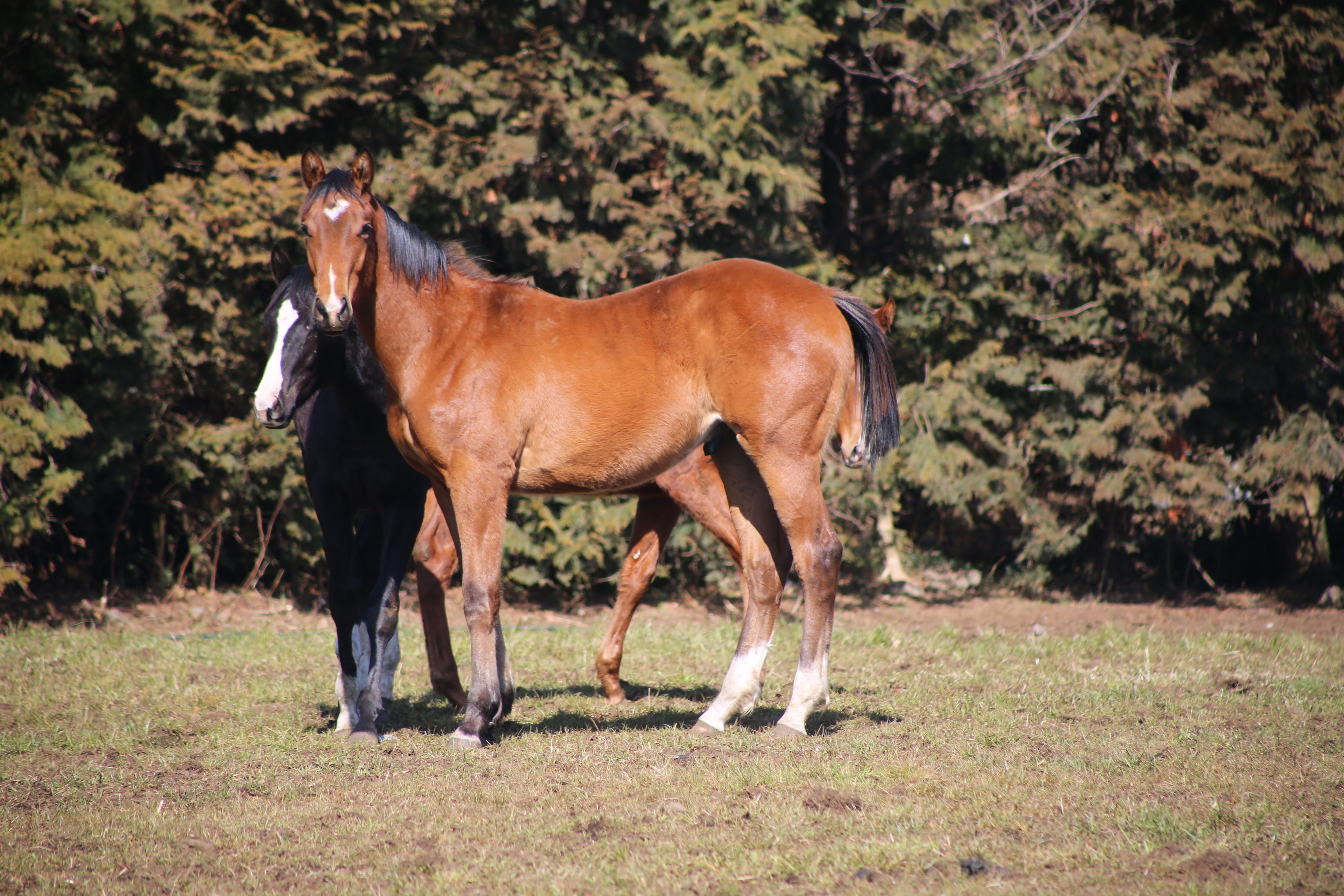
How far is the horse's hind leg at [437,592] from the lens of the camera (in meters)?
5.96

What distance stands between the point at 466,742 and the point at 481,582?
0.76 m

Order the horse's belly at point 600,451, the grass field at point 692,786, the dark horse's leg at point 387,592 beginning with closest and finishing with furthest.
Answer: the grass field at point 692,786
the horse's belly at point 600,451
the dark horse's leg at point 387,592

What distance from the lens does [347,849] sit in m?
3.65

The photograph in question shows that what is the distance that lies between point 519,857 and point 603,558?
7263mm

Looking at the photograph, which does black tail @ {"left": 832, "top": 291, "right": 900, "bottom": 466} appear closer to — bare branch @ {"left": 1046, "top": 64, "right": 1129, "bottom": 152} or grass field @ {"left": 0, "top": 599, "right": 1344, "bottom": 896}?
grass field @ {"left": 0, "top": 599, "right": 1344, "bottom": 896}

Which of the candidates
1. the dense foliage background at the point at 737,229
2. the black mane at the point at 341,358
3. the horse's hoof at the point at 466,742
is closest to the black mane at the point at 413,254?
the black mane at the point at 341,358

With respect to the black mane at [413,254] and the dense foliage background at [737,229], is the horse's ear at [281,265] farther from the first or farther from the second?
the dense foliage background at [737,229]

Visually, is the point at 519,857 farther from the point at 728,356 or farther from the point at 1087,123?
the point at 1087,123

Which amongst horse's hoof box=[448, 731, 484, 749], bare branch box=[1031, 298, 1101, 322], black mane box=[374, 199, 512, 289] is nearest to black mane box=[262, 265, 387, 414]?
black mane box=[374, 199, 512, 289]

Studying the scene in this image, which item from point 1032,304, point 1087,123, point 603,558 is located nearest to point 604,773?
point 603,558

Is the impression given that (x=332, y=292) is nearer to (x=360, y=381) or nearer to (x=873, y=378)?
Answer: (x=360, y=381)

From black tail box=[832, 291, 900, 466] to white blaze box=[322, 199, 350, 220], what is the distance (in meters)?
2.42

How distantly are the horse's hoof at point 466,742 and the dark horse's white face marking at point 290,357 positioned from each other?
1721 millimetres

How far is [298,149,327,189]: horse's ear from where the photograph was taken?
16.2 ft
